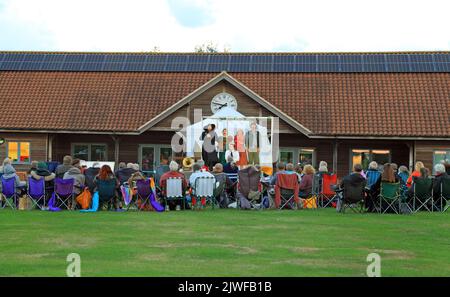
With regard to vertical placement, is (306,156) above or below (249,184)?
above

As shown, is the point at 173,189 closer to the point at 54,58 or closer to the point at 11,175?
the point at 11,175

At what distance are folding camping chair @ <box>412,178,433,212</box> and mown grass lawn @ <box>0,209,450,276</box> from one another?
1.59 metres

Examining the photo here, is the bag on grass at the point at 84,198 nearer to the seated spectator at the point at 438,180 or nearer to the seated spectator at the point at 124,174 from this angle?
the seated spectator at the point at 124,174

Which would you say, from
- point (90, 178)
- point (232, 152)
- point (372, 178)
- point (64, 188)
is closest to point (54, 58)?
point (232, 152)

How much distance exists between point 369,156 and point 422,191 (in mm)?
14737

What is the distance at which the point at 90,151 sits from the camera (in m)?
38.7

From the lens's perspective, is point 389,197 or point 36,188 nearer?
point 389,197

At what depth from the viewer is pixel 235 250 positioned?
13.4 m

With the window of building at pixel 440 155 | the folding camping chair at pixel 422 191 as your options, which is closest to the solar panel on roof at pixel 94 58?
the window of building at pixel 440 155

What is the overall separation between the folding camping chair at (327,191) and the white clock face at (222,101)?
1272 cm

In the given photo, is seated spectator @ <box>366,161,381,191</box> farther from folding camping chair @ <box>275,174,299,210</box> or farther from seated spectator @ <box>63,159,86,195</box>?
seated spectator @ <box>63,159,86,195</box>

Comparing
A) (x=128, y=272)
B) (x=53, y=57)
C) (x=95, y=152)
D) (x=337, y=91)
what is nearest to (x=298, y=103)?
(x=337, y=91)

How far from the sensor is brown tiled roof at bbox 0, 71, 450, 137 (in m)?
37.0

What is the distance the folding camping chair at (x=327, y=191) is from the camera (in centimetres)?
2366
